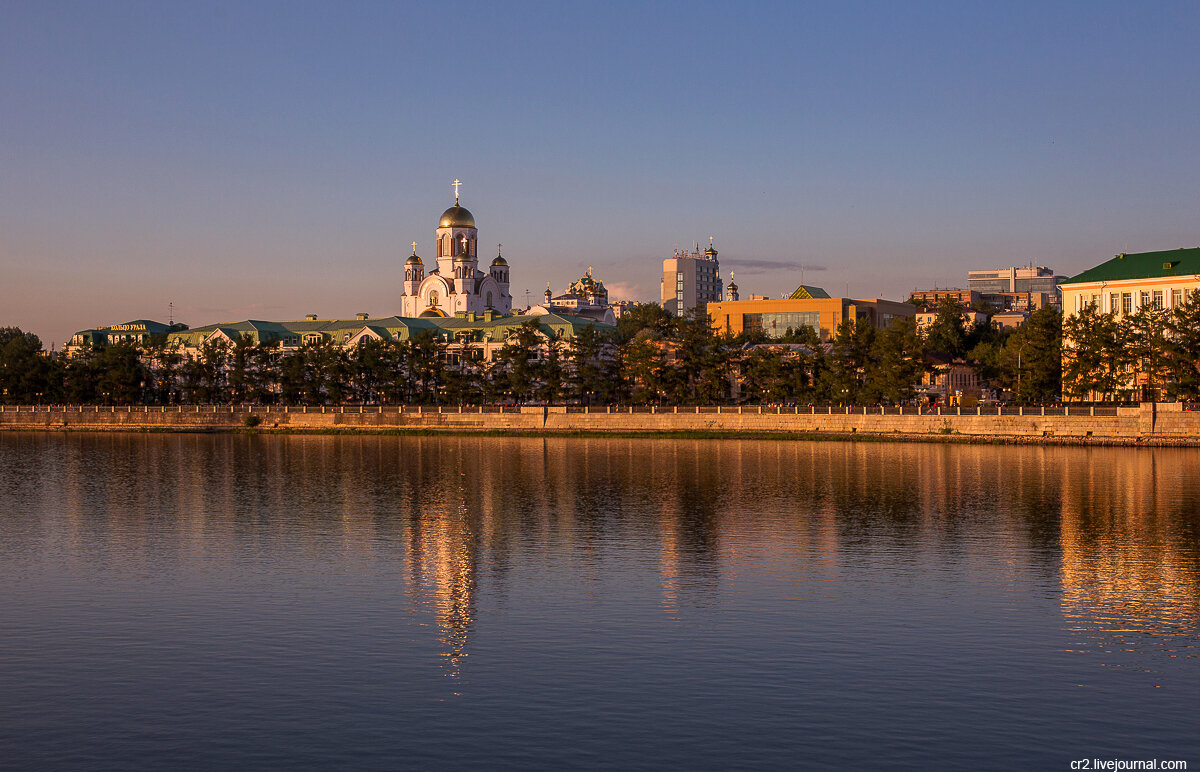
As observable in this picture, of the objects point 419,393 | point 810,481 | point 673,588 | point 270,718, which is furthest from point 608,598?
point 419,393

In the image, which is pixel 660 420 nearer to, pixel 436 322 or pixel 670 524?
pixel 670 524

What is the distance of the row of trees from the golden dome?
3156 centimetres

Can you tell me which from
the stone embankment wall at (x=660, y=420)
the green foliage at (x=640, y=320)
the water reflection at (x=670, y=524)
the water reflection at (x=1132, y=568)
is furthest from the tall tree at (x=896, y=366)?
the green foliage at (x=640, y=320)

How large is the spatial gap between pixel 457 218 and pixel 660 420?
85202 millimetres

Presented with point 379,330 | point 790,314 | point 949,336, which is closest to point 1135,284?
point 949,336

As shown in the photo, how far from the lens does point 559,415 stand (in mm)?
100062

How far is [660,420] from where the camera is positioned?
310ft

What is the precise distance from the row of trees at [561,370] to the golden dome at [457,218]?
31.6m

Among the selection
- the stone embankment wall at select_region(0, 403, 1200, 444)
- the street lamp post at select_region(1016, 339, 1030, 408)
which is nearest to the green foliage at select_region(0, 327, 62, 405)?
the stone embankment wall at select_region(0, 403, 1200, 444)

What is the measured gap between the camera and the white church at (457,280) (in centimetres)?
16900

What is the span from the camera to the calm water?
16.7 m

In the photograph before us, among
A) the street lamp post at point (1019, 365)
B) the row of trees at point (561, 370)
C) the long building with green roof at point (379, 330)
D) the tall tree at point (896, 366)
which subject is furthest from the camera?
the long building with green roof at point (379, 330)

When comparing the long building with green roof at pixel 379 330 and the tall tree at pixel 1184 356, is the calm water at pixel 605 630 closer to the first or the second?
the tall tree at pixel 1184 356

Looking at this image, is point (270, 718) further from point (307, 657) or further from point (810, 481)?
point (810, 481)
